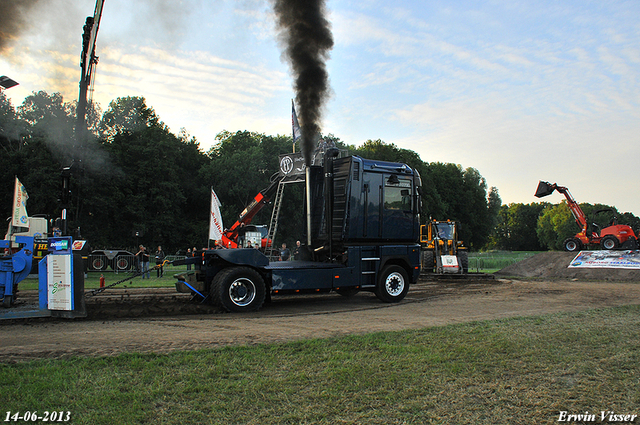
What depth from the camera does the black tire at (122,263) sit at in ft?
79.3

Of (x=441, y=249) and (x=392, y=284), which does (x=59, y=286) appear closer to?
(x=392, y=284)

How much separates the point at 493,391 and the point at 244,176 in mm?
47088

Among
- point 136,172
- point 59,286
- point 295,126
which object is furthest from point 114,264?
point 136,172

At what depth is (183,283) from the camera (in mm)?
9734

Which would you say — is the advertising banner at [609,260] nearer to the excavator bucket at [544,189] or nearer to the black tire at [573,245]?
the black tire at [573,245]

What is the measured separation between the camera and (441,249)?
23.8 metres

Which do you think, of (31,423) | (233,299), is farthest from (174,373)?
(233,299)

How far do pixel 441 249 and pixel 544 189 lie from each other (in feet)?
25.2

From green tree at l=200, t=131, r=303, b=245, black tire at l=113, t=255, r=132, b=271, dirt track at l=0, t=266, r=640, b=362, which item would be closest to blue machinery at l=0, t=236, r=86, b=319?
dirt track at l=0, t=266, r=640, b=362

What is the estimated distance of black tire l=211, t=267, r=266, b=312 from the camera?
930 centimetres

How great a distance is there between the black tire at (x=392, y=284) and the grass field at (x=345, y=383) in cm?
511

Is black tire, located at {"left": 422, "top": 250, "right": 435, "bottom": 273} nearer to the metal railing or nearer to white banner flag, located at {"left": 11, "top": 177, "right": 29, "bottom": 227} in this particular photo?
the metal railing

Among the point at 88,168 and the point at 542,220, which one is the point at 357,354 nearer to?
the point at 88,168

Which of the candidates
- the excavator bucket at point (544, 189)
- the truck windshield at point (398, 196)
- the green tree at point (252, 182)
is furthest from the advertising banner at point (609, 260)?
the green tree at point (252, 182)
